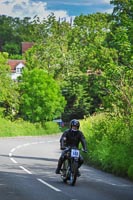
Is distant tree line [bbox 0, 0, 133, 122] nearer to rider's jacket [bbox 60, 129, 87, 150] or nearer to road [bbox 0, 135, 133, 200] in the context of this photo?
road [bbox 0, 135, 133, 200]

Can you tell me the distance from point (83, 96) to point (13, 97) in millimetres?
10674

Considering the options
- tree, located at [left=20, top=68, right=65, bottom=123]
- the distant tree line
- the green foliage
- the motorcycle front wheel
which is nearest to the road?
the motorcycle front wheel

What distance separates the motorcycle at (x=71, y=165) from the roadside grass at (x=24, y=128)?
1786 inches

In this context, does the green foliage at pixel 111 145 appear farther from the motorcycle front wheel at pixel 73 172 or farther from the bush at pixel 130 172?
the motorcycle front wheel at pixel 73 172

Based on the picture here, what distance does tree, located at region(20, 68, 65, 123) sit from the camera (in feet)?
223

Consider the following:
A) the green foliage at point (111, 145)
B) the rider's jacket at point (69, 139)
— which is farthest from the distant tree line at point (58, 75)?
the rider's jacket at point (69, 139)

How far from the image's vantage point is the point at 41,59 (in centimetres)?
7925

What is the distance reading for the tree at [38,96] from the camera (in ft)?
223

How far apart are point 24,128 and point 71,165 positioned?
49264mm

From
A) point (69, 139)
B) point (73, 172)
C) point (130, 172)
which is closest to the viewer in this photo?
point (73, 172)

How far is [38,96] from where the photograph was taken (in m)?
68.3

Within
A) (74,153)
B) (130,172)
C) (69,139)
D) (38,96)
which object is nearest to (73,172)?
(74,153)

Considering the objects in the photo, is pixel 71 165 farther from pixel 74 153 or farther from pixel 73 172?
pixel 74 153

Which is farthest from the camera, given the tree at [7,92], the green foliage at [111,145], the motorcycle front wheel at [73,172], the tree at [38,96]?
the tree at [7,92]
